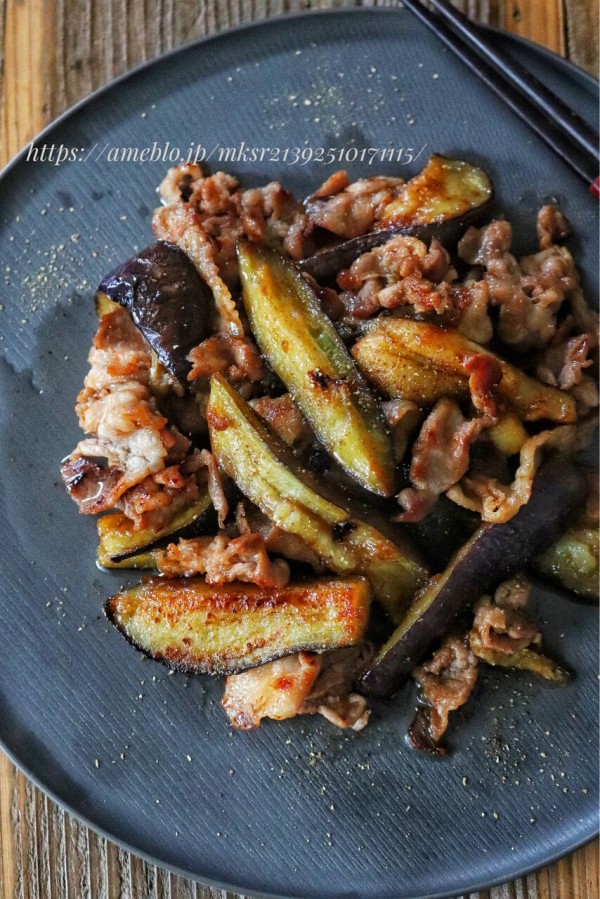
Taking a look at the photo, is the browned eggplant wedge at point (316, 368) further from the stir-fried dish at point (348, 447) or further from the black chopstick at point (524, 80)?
the black chopstick at point (524, 80)

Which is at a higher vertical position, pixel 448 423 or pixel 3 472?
pixel 3 472

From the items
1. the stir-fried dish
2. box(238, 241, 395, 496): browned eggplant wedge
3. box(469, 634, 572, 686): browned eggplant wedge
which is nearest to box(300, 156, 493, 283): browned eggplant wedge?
the stir-fried dish

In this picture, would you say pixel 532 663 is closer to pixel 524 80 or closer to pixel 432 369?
pixel 432 369

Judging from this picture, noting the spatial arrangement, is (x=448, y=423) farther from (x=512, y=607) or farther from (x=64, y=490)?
(x=64, y=490)

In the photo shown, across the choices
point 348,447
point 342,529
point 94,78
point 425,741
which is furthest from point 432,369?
point 94,78

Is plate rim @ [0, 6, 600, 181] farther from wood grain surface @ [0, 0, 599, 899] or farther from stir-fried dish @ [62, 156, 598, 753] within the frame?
stir-fried dish @ [62, 156, 598, 753]

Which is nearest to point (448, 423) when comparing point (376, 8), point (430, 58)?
point (430, 58)

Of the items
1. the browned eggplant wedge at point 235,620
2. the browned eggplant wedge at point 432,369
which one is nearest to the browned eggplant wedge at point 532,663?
the browned eggplant wedge at point 235,620
